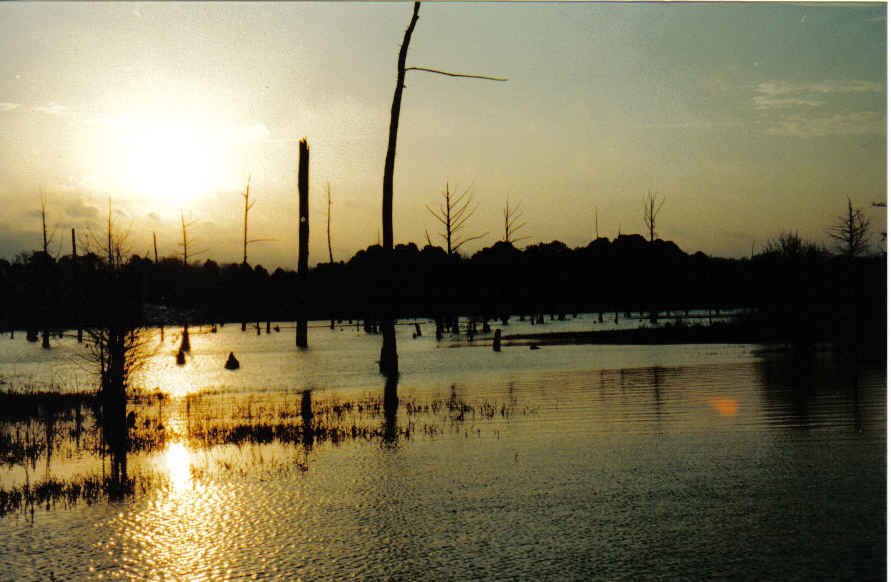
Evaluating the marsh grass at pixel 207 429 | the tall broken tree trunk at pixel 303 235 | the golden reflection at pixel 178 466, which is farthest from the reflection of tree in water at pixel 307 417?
the tall broken tree trunk at pixel 303 235

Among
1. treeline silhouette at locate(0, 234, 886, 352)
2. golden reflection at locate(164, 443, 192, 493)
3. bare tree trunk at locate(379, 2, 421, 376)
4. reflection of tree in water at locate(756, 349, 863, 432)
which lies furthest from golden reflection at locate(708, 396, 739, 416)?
treeline silhouette at locate(0, 234, 886, 352)

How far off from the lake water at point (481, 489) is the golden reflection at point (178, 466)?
0.19 ft

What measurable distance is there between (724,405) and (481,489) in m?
7.35

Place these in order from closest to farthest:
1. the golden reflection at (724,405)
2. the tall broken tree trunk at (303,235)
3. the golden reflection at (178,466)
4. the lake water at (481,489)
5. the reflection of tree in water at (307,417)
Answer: the lake water at (481,489), the golden reflection at (178,466), the reflection of tree in water at (307,417), the golden reflection at (724,405), the tall broken tree trunk at (303,235)

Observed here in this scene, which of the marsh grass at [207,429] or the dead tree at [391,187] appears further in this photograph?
the dead tree at [391,187]

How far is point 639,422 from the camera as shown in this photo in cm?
1228

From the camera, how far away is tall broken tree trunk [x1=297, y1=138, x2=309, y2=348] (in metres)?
44.8

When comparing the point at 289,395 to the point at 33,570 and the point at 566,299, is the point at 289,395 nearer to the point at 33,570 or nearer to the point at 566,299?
the point at 33,570

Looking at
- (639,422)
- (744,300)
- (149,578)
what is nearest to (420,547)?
(149,578)

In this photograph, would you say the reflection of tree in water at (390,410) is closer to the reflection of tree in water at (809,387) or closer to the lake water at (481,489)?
the lake water at (481,489)

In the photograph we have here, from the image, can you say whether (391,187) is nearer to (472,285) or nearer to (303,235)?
(303,235)

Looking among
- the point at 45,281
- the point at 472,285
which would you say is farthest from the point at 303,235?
the point at 472,285

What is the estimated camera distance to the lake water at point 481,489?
19.5ft

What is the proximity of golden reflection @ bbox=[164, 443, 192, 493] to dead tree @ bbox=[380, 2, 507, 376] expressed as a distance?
13.2m
